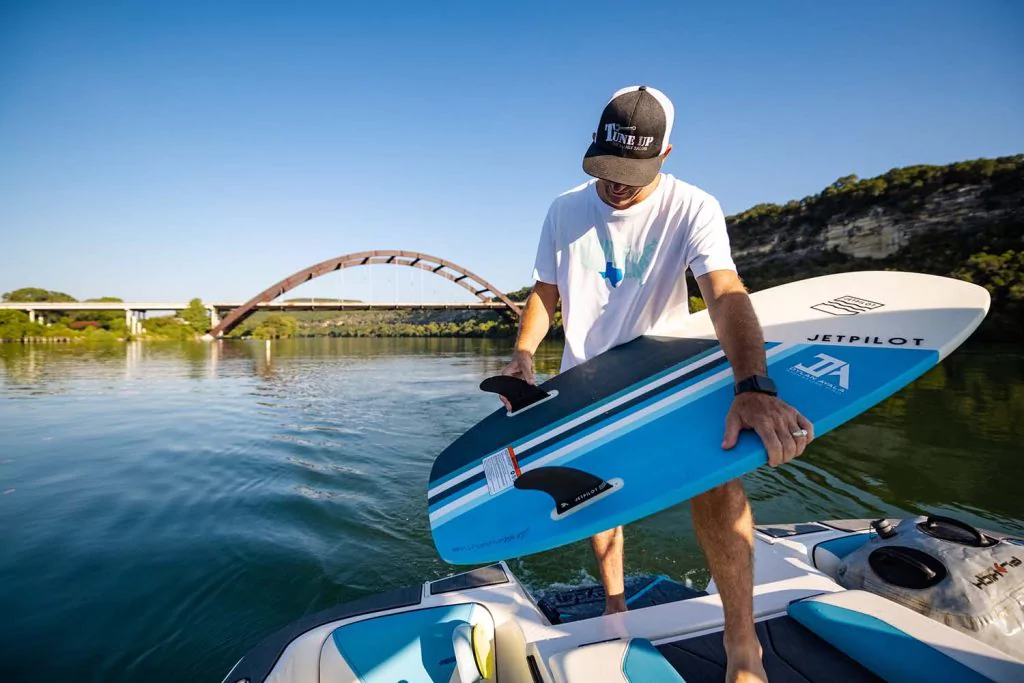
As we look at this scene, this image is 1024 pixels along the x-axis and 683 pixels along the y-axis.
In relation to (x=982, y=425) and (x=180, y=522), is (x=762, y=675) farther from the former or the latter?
(x=982, y=425)

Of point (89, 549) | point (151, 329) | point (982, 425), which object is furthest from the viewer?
point (151, 329)

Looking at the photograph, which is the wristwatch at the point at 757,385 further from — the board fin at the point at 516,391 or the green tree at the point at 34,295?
the green tree at the point at 34,295

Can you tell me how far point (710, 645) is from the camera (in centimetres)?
171

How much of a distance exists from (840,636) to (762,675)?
366 mm

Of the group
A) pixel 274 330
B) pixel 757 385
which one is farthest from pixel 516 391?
Answer: pixel 274 330

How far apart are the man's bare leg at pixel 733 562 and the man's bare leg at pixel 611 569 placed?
0.61 metres

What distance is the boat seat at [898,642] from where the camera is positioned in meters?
1.37

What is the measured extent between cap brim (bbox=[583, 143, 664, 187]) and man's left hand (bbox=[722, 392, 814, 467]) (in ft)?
3.06

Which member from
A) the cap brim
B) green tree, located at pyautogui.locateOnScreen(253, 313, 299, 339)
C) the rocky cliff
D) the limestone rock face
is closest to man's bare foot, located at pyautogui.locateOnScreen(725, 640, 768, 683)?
the cap brim

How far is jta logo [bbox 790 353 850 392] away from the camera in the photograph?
160 cm

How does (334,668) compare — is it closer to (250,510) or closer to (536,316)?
(536,316)

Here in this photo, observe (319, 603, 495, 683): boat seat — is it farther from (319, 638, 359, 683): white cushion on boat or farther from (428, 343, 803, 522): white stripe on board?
(428, 343, 803, 522): white stripe on board

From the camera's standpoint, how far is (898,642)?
1.51 metres

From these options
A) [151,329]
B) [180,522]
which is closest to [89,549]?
[180,522]
